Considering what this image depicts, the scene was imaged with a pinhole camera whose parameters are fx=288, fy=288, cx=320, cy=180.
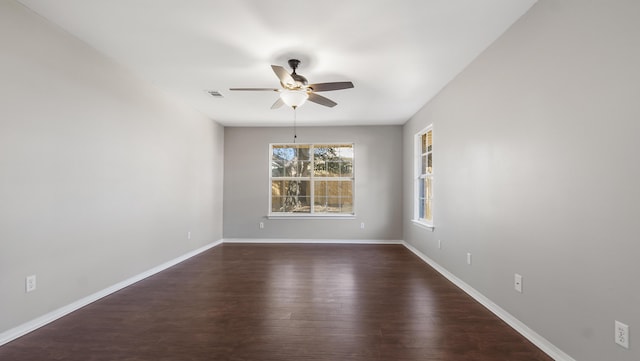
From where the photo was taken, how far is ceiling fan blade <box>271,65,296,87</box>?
252 cm

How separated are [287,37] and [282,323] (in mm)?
2412

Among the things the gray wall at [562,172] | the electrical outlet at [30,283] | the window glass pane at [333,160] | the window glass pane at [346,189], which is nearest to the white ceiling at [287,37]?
the gray wall at [562,172]

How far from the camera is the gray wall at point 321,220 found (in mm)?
5844

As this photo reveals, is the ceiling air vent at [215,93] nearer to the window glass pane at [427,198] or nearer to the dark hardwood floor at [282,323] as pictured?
the dark hardwood floor at [282,323]

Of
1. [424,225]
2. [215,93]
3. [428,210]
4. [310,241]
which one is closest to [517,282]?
[424,225]

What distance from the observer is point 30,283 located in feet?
7.18

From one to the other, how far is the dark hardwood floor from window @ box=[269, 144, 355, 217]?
2.36 m

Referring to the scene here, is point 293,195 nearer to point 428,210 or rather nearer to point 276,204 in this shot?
point 276,204

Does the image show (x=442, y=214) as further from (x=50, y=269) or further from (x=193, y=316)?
(x=50, y=269)

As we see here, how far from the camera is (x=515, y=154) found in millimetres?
2248

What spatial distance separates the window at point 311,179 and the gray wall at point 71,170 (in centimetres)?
237

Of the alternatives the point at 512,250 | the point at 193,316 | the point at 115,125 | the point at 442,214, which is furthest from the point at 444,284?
the point at 115,125

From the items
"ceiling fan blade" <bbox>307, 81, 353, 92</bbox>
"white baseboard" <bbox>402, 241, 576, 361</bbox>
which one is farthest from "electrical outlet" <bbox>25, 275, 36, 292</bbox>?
"white baseboard" <bbox>402, 241, 576, 361</bbox>

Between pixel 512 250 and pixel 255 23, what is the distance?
273 centimetres
